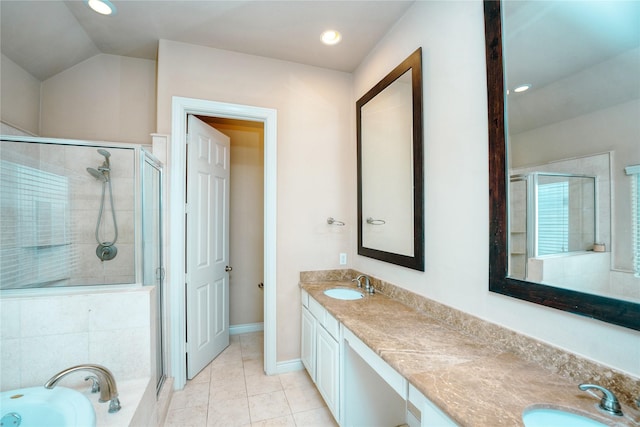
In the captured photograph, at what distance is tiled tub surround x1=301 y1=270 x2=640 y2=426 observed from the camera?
2.72 feet

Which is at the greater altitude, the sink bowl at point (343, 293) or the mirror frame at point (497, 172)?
the mirror frame at point (497, 172)

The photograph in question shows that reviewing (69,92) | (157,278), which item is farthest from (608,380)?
(69,92)

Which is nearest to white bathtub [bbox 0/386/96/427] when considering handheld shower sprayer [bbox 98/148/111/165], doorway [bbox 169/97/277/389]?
doorway [bbox 169/97/277/389]

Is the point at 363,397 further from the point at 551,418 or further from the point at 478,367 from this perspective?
the point at 551,418

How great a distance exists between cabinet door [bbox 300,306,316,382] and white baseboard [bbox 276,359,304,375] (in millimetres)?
76

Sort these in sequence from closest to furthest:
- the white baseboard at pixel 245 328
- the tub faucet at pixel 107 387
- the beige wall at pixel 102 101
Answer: the tub faucet at pixel 107 387
the beige wall at pixel 102 101
the white baseboard at pixel 245 328

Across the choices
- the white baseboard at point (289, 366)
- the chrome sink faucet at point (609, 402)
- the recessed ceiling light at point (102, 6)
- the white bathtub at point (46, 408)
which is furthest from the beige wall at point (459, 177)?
the recessed ceiling light at point (102, 6)

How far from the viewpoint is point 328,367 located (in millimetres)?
1790

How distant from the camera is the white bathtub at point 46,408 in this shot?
1.16 meters

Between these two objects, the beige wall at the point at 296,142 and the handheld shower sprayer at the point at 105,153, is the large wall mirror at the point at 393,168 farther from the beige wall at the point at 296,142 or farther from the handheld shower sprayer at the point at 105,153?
the handheld shower sprayer at the point at 105,153

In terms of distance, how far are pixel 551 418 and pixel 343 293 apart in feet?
4.91

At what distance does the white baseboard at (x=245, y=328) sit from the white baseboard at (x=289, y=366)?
100 centimetres

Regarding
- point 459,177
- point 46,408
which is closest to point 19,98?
point 46,408

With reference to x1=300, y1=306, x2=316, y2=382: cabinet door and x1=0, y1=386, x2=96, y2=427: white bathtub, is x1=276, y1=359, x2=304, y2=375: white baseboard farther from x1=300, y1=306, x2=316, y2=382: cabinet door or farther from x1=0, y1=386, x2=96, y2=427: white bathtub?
x1=0, y1=386, x2=96, y2=427: white bathtub
